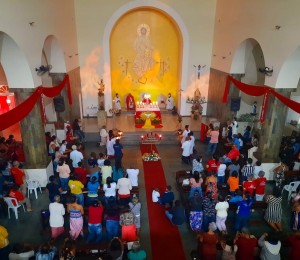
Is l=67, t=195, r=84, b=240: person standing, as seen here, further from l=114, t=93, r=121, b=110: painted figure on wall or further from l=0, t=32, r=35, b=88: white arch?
l=114, t=93, r=121, b=110: painted figure on wall

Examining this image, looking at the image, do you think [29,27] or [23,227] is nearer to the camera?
[23,227]

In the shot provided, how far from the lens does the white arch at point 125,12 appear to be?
581 inches

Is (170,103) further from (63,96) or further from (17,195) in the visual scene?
(17,195)

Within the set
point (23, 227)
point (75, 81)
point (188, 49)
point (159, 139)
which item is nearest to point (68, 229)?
point (23, 227)

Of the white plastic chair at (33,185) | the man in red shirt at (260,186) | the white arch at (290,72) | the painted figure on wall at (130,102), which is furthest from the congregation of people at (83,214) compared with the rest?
the painted figure on wall at (130,102)

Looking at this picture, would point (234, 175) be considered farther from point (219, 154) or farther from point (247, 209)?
point (219, 154)

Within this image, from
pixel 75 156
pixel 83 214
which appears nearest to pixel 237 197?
pixel 83 214

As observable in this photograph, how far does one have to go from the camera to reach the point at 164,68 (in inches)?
688

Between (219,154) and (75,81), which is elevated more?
(75,81)

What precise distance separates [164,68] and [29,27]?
395 inches

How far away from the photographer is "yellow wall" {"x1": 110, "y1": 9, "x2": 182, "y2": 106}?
1641cm

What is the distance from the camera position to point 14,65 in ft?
27.6

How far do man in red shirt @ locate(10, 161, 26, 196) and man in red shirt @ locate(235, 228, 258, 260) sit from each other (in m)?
6.27

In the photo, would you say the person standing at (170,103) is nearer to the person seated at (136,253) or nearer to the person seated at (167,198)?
the person seated at (167,198)
